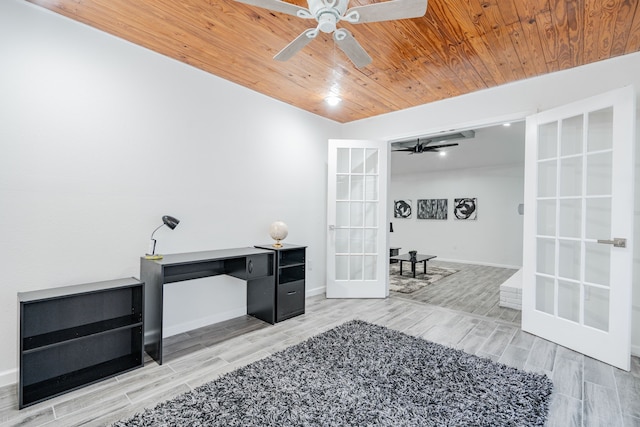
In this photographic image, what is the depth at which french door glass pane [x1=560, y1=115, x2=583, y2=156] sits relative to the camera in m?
2.77

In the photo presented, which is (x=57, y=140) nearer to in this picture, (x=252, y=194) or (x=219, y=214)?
(x=219, y=214)

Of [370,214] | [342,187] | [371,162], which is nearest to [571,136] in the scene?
[371,162]

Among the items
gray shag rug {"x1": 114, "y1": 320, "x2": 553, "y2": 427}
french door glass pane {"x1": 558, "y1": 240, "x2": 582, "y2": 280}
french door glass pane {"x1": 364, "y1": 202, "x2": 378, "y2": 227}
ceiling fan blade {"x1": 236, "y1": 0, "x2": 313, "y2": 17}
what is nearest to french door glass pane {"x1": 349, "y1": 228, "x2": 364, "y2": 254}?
french door glass pane {"x1": 364, "y1": 202, "x2": 378, "y2": 227}

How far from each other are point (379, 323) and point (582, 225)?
206 centimetres

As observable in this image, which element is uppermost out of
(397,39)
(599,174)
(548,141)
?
(397,39)

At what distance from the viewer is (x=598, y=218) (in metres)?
2.64

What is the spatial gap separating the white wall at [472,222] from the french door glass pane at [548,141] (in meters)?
4.44

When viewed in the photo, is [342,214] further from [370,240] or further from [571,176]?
[571,176]

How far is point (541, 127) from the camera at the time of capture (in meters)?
3.05

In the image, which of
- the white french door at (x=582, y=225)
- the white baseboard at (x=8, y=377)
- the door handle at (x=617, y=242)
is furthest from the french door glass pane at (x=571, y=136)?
the white baseboard at (x=8, y=377)

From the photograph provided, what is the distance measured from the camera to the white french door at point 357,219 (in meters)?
4.31

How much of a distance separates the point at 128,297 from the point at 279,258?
141 centimetres

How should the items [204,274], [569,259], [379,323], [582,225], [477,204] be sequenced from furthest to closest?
[477,204]
[379,323]
[204,274]
[569,259]
[582,225]

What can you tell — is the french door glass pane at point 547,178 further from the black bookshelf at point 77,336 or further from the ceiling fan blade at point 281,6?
the black bookshelf at point 77,336
